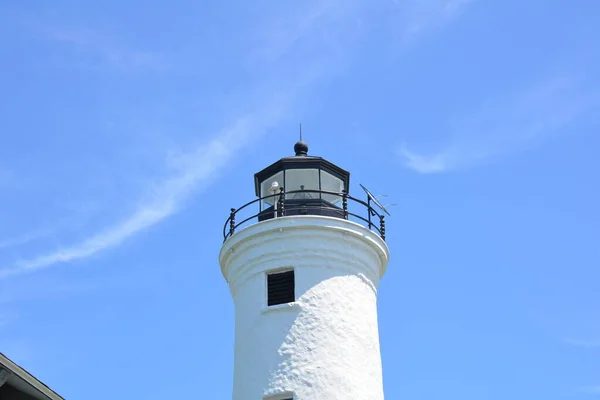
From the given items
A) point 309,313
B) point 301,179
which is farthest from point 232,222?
point 309,313

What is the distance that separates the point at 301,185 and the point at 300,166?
0.54 metres

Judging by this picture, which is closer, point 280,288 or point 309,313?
point 309,313

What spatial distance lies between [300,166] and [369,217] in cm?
213

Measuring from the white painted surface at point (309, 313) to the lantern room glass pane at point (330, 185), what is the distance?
183 centimetres

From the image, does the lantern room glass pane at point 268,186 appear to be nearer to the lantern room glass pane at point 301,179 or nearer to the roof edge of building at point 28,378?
the lantern room glass pane at point 301,179

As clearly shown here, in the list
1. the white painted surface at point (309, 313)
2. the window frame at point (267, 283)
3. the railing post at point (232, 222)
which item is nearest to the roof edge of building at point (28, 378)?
the white painted surface at point (309, 313)

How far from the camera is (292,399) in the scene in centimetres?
1878

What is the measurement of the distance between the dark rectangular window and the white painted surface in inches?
6.4

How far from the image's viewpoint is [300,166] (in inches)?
861

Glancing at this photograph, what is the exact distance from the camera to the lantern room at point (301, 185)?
2103 cm

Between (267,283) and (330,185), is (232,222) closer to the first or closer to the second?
(267,283)

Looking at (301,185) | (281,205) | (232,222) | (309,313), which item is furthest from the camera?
(301,185)

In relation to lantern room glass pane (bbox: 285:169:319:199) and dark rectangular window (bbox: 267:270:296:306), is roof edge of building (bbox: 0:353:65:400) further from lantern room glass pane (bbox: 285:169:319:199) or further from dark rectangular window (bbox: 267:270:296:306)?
lantern room glass pane (bbox: 285:169:319:199)

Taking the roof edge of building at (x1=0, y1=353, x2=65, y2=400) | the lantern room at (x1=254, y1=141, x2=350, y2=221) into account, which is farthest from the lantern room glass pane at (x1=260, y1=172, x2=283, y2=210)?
the roof edge of building at (x1=0, y1=353, x2=65, y2=400)
